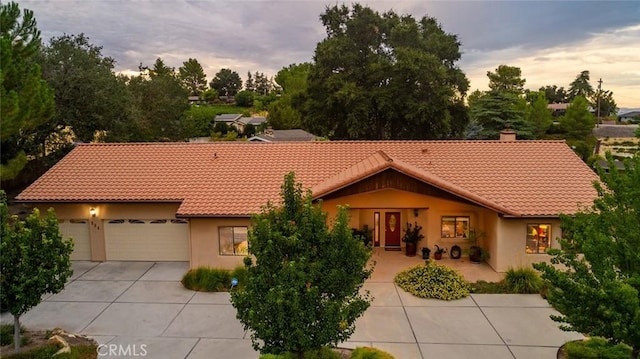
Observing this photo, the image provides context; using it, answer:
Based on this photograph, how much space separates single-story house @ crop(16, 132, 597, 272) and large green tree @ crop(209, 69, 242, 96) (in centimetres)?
11107

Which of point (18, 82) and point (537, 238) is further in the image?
point (537, 238)

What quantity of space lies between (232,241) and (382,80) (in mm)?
22411

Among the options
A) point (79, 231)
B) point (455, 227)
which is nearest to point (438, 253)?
point (455, 227)

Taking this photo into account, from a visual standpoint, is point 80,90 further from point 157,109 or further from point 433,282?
point 433,282

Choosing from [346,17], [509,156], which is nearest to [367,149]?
[509,156]

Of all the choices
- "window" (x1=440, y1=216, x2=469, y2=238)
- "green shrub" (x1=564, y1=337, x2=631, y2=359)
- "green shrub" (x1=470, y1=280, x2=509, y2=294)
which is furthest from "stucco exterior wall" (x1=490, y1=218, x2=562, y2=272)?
"green shrub" (x1=564, y1=337, x2=631, y2=359)

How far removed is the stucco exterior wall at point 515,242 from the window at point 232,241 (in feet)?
30.9

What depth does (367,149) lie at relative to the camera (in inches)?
844

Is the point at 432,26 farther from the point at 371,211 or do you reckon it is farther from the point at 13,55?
the point at 13,55

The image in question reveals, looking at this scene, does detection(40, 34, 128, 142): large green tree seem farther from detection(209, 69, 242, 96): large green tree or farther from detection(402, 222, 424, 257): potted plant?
detection(209, 69, 242, 96): large green tree

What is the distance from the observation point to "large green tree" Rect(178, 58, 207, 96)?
12450 centimetres

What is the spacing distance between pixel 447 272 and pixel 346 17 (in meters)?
27.0

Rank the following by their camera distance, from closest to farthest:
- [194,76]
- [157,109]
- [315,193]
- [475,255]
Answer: [315,193]
[475,255]
[157,109]
[194,76]

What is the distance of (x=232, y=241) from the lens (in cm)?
1744
